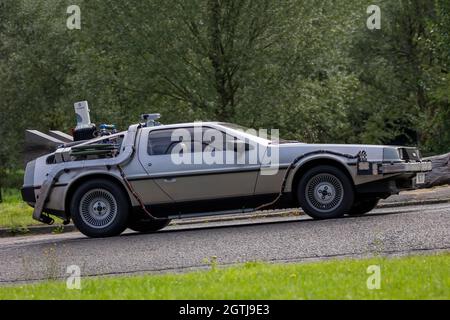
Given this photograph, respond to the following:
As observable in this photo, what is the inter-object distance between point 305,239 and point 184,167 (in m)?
2.84

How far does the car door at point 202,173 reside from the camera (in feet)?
46.8

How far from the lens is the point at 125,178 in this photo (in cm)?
1449

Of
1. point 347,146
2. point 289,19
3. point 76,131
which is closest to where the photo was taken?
point 347,146

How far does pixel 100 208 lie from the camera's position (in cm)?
1456

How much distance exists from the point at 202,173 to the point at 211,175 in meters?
0.13

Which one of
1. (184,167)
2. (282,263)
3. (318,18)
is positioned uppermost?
(318,18)

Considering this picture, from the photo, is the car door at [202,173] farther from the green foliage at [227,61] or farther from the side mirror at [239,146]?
the green foliage at [227,61]

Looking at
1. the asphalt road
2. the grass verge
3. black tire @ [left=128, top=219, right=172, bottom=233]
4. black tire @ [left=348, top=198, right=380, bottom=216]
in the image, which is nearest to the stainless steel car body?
the asphalt road

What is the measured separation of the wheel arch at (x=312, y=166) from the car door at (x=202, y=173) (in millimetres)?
531

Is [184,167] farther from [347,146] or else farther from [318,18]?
[318,18]

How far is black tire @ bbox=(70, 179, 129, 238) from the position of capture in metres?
14.5

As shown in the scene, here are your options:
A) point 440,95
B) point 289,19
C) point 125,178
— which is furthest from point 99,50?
point 125,178

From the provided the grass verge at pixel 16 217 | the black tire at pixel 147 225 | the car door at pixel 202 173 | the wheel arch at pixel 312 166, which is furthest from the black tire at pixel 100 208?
the grass verge at pixel 16 217

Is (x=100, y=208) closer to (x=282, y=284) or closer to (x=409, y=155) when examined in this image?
(x=409, y=155)
